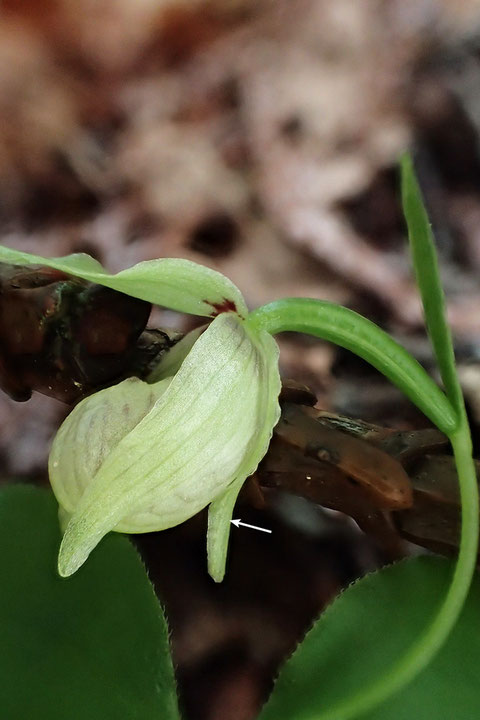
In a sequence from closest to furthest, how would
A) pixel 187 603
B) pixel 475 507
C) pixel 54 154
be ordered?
pixel 475 507
pixel 187 603
pixel 54 154

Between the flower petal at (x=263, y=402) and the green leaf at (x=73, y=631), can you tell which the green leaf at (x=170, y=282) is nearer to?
the flower petal at (x=263, y=402)

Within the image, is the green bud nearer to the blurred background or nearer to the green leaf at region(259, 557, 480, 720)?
the green leaf at region(259, 557, 480, 720)

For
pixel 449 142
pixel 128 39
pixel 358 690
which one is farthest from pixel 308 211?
pixel 358 690

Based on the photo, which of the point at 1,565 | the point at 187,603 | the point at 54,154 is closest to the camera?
the point at 1,565

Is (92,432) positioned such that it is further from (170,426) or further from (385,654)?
(385,654)

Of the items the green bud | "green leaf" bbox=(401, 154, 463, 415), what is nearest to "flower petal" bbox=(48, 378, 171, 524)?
the green bud

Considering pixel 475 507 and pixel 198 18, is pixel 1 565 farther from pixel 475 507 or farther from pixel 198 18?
pixel 198 18
